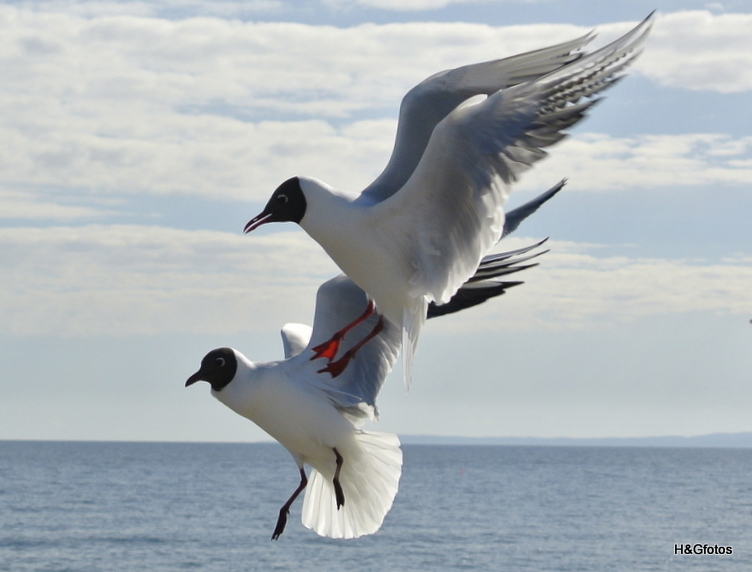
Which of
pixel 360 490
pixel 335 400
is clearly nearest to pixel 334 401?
pixel 335 400

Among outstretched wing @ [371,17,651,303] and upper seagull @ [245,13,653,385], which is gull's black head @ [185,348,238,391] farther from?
outstretched wing @ [371,17,651,303]

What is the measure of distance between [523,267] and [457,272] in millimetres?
1366

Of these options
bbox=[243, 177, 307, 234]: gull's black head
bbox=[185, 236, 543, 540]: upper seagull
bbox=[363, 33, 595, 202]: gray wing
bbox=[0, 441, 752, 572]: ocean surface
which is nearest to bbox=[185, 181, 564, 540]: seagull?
bbox=[185, 236, 543, 540]: upper seagull

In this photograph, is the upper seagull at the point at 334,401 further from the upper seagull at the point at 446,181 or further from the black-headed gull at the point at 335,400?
the upper seagull at the point at 446,181

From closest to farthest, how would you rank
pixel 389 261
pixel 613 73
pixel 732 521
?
pixel 613 73, pixel 389 261, pixel 732 521

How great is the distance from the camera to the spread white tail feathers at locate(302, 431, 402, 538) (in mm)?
8219

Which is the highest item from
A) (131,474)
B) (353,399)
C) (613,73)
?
(613,73)

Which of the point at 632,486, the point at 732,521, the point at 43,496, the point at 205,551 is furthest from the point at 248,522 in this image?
the point at 632,486

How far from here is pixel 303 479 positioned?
25.9ft

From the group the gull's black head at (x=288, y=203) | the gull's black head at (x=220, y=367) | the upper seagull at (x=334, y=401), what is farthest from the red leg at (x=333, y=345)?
the gull's black head at (x=288, y=203)

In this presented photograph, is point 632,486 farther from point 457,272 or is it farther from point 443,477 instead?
→ point 457,272

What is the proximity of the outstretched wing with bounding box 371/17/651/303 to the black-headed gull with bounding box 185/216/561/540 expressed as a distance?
54.1 inches

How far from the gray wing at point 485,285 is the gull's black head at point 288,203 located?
1.74 meters

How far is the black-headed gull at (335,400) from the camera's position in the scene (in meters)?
7.55
